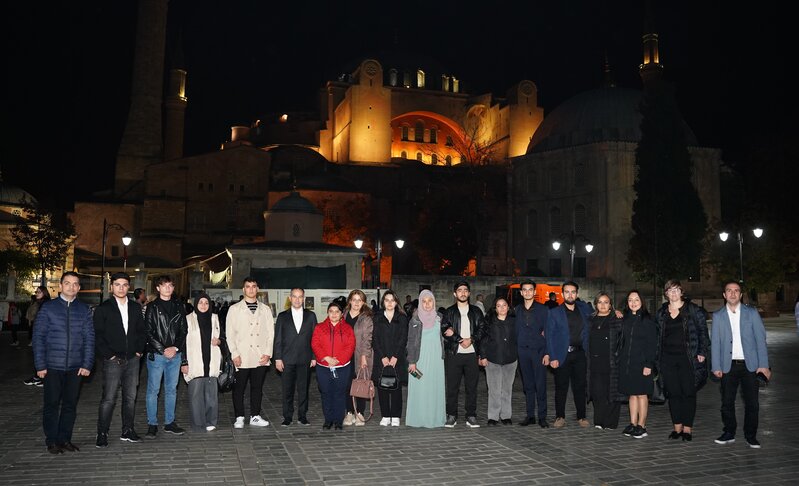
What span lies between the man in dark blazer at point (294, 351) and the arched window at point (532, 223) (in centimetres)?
3765

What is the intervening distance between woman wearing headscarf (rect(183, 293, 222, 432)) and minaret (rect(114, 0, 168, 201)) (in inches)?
1883

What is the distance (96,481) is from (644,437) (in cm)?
618

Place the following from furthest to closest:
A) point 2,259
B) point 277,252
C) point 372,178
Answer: point 372,178
point 2,259
point 277,252

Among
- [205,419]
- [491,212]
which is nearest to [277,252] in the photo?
[205,419]

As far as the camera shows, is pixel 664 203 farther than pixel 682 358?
Yes

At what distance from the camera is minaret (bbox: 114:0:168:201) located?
169 ft

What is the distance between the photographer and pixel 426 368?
8.49 m

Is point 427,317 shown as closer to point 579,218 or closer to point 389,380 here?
point 389,380

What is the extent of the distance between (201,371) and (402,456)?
296cm

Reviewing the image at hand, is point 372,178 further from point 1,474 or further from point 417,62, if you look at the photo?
point 1,474

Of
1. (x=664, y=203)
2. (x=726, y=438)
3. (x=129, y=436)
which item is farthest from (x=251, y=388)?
(x=664, y=203)

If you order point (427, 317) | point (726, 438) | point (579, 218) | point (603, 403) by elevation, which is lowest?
point (726, 438)

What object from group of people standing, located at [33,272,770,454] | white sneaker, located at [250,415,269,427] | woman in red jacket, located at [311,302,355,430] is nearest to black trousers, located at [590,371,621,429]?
group of people standing, located at [33,272,770,454]

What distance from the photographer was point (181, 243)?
4809cm
